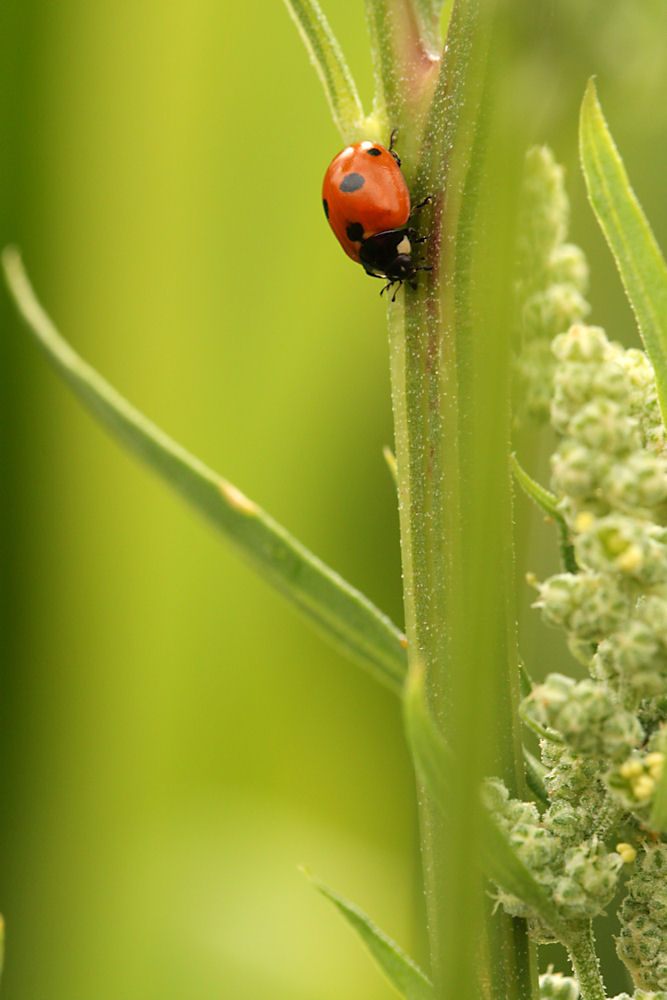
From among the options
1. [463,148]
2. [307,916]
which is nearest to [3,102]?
[307,916]

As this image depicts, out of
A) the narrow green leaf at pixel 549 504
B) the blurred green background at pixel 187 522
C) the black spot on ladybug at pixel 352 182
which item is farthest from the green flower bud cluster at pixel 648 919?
the blurred green background at pixel 187 522

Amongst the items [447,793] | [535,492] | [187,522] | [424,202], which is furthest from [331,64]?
[187,522]

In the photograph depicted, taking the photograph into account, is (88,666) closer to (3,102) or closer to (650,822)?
(3,102)

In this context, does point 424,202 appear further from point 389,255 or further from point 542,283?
point 389,255

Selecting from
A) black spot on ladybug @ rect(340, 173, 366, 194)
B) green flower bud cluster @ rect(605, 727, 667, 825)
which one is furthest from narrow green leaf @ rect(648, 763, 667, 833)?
black spot on ladybug @ rect(340, 173, 366, 194)

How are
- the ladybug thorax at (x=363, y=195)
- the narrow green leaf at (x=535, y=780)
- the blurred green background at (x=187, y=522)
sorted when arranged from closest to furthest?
the narrow green leaf at (x=535, y=780)
the ladybug thorax at (x=363, y=195)
the blurred green background at (x=187, y=522)

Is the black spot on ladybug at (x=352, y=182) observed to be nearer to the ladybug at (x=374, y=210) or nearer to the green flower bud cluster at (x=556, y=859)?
the ladybug at (x=374, y=210)
